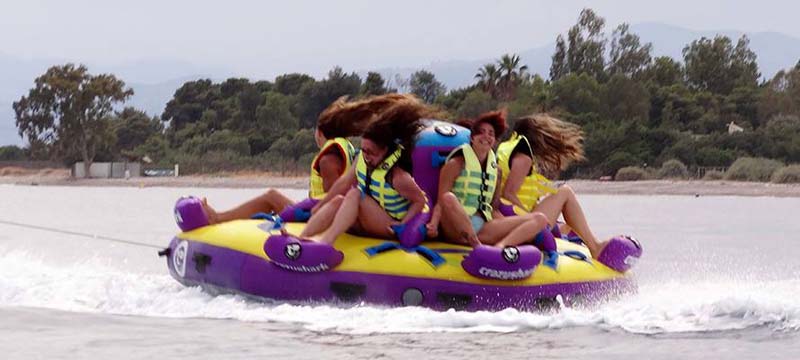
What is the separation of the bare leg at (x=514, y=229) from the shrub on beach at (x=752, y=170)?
3865 cm

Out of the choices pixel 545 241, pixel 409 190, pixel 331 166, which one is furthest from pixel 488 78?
pixel 409 190

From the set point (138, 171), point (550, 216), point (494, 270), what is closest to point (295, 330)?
point (494, 270)

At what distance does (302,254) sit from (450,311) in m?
0.96

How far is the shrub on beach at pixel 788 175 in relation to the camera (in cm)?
4406

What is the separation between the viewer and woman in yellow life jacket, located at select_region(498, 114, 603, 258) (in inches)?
344

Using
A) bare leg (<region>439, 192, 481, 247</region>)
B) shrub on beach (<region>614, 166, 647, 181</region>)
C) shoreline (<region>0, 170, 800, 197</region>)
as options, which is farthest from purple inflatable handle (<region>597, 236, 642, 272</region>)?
shrub on beach (<region>614, 166, 647, 181</region>)

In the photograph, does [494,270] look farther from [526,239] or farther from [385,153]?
[385,153]

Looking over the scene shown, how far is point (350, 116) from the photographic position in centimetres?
892

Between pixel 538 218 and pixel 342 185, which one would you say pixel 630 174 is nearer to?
pixel 342 185

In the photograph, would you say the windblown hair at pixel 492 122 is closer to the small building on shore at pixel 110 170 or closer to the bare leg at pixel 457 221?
the bare leg at pixel 457 221

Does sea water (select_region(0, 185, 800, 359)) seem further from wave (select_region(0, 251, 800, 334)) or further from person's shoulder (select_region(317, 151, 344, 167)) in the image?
person's shoulder (select_region(317, 151, 344, 167))

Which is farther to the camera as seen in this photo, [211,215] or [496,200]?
[211,215]

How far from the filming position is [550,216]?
8.69m

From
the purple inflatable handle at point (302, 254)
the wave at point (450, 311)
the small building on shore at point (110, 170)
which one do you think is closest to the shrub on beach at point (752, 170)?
the small building on shore at point (110, 170)
